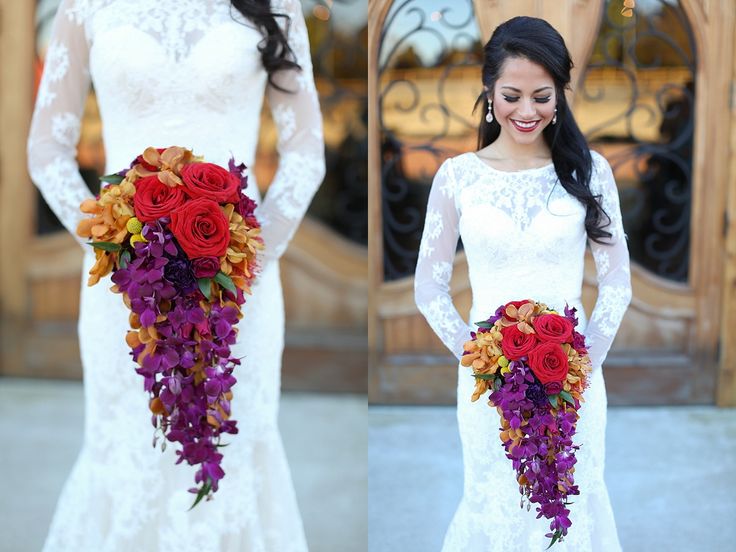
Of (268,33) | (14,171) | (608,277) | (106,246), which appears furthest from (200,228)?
(14,171)

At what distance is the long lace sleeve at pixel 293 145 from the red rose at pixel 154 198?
0.52 meters

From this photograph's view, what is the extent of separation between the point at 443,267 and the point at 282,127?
68cm

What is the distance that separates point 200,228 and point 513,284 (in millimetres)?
1013

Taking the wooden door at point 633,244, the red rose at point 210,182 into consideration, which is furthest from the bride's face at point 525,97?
the wooden door at point 633,244

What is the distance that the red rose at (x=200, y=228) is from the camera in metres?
1.99

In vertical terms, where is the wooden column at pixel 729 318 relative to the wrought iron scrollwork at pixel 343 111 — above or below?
below

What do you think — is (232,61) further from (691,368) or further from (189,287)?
(691,368)

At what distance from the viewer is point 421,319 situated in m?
5.25

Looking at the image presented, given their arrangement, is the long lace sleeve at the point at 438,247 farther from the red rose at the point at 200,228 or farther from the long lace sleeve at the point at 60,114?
the long lace sleeve at the point at 60,114

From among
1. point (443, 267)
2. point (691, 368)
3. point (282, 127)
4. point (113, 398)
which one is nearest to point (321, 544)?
point (113, 398)

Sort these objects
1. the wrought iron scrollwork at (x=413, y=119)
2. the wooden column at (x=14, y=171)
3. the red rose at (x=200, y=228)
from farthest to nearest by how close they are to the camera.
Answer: the wooden column at (x=14, y=171) < the wrought iron scrollwork at (x=413, y=119) < the red rose at (x=200, y=228)

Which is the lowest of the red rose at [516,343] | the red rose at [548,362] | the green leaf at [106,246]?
the red rose at [548,362]

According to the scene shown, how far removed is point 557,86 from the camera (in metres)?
2.46

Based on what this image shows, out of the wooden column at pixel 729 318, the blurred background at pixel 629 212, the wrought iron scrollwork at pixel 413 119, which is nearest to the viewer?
the blurred background at pixel 629 212
